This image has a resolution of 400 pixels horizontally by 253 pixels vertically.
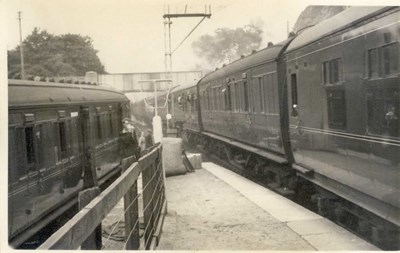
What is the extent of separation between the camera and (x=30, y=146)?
4363 mm

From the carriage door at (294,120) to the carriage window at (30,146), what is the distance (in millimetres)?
2302

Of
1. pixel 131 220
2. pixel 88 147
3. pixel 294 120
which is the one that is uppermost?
pixel 294 120

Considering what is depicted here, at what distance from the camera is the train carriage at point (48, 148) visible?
3.98 metres

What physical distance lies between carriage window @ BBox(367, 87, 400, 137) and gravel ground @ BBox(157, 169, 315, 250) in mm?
803

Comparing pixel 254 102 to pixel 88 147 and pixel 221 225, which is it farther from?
pixel 221 225

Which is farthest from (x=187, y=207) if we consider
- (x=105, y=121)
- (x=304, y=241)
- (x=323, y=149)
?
(x=105, y=121)

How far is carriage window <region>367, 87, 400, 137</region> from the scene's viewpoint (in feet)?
9.97

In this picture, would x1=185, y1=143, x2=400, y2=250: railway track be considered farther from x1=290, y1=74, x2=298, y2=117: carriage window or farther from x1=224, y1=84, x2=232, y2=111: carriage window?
x1=224, y1=84, x2=232, y2=111: carriage window

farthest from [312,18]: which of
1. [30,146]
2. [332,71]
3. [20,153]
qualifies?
[20,153]

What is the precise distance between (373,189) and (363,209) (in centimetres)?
52

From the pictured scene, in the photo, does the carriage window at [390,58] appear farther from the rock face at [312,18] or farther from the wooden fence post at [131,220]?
the wooden fence post at [131,220]

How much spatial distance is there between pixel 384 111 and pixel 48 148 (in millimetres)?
2991

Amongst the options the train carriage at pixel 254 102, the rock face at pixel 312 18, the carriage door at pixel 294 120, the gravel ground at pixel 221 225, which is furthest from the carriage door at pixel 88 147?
the rock face at pixel 312 18

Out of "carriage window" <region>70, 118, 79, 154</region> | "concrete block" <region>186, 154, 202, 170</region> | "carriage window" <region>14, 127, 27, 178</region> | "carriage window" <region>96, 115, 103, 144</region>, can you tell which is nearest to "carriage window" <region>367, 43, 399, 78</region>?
"carriage window" <region>14, 127, 27, 178</region>
